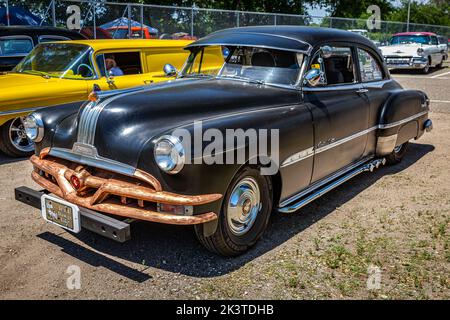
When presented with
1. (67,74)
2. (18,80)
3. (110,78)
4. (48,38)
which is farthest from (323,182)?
(48,38)

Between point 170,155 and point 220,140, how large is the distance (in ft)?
1.32

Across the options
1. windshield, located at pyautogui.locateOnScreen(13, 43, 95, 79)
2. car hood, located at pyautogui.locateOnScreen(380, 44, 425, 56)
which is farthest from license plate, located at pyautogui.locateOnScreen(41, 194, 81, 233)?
car hood, located at pyautogui.locateOnScreen(380, 44, 425, 56)

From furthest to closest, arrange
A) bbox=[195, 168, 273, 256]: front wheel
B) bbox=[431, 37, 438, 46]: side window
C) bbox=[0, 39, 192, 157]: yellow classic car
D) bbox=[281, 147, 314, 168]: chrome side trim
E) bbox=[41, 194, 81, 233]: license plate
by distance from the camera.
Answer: bbox=[431, 37, 438, 46]: side window → bbox=[0, 39, 192, 157]: yellow classic car → bbox=[281, 147, 314, 168]: chrome side trim → bbox=[195, 168, 273, 256]: front wheel → bbox=[41, 194, 81, 233]: license plate

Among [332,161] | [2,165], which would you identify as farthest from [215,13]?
[332,161]

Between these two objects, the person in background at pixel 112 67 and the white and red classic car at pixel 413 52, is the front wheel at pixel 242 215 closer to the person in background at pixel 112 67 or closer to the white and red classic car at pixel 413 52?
the person in background at pixel 112 67

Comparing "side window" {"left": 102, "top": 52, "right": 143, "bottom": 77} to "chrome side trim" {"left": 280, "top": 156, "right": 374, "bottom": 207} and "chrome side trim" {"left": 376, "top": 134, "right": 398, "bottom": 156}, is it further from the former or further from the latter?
"chrome side trim" {"left": 376, "top": 134, "right": 398, "bottom": 156}

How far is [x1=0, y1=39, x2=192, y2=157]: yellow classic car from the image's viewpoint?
6465 mm

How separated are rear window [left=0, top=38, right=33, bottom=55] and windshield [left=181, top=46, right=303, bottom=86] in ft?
15.5

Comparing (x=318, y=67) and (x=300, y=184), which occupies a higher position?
(x=318, y=67)

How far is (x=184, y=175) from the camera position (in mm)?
3260

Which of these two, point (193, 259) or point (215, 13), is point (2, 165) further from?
point (215, 13)

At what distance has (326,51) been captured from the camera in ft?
16.1

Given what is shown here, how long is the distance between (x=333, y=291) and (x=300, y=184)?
1168 mm
